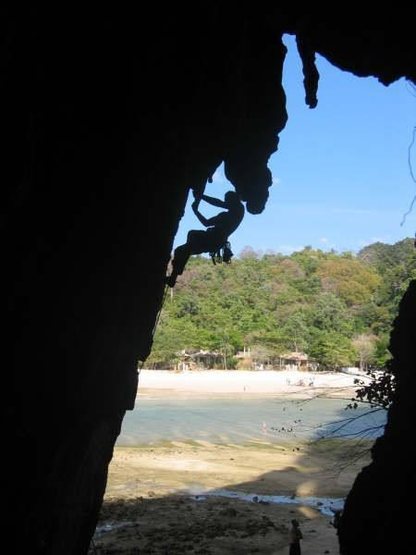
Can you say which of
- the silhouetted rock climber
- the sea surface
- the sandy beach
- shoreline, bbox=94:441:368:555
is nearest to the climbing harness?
the silhouetted rock climber

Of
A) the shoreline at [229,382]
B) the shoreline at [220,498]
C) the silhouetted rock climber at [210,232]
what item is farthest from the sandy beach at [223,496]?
the shoreline at [229,382]

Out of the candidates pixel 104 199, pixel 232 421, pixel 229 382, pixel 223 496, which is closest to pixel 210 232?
pixel 104 199

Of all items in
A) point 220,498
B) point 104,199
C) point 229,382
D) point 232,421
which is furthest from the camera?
point 229,382

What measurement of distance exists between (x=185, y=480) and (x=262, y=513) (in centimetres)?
463

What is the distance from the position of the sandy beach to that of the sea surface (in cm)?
176

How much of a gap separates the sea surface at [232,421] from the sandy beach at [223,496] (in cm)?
176

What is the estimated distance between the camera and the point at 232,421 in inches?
1289

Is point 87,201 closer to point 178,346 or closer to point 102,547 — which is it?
point 102,547

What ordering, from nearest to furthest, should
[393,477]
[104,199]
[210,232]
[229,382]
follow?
[104,199] → [393,477] → [210,232] → [229,382]

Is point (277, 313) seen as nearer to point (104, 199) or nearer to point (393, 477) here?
point (393, 477)

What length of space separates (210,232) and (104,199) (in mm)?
2172

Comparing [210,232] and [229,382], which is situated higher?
[210,232]

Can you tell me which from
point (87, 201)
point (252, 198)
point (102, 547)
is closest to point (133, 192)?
point (87, 201)

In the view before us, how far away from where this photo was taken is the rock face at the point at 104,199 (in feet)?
12.9
